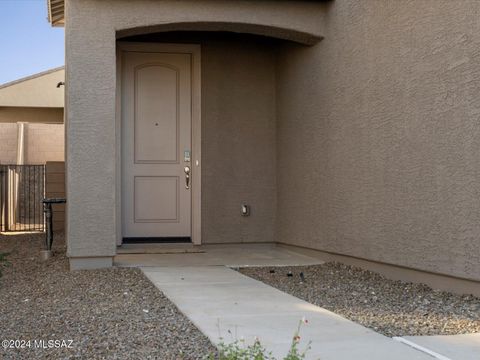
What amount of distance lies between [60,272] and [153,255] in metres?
1.63

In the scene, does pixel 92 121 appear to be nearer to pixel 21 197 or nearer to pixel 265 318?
pixel 265 318

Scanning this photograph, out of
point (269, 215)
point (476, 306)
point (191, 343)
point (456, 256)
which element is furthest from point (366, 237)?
point (191, 343)

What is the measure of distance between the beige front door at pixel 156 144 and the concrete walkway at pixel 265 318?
102 inches

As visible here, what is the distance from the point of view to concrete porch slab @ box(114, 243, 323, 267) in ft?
27.7

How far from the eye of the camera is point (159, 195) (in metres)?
10.0

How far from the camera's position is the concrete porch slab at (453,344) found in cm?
409

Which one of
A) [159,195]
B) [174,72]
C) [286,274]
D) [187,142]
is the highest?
[174,72]

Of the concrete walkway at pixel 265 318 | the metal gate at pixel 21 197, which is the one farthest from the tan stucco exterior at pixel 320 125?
the metal gate at pixel 21 197

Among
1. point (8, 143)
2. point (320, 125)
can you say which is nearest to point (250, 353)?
point (320, 125)

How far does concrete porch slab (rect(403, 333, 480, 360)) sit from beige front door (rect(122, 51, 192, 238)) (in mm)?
5990

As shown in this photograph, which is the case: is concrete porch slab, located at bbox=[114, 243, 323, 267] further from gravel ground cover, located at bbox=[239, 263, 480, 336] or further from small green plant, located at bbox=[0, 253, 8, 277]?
small green plant, located at bbox=[0, 253, 8, 277]

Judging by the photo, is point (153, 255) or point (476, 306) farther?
point (153, 255)

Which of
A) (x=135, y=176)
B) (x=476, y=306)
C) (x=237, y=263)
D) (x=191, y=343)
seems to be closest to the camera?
(x=191, y=343)

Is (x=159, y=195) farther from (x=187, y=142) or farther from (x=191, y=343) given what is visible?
(x=191, y=343)
